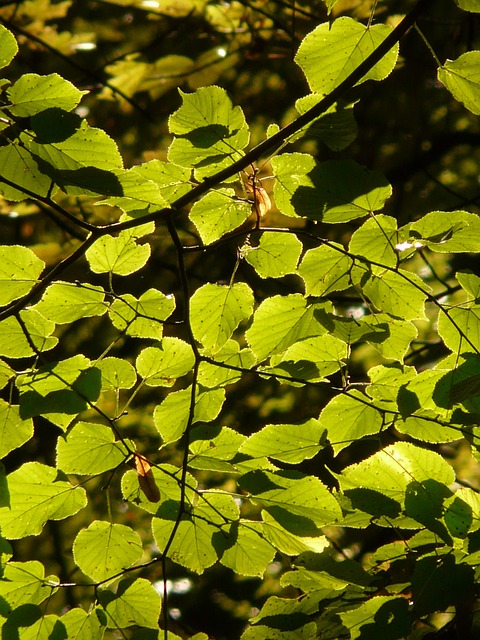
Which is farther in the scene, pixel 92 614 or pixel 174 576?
pixel 174 576

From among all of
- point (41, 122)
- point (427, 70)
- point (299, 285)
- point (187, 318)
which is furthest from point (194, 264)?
point (41, 122)

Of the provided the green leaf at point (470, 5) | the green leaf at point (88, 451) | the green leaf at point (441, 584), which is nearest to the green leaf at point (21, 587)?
the green leaf at point (88, 451)

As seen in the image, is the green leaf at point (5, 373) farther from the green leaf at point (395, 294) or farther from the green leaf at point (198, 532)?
the green leaf at point (395, 294)

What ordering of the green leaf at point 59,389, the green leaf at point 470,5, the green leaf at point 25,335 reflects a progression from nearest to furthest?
the green leaf at point 470,5
the green leaf at point 59,389
the green leaf at point 25,335

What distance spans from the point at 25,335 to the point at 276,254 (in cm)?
33

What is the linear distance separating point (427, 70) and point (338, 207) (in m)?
1.46

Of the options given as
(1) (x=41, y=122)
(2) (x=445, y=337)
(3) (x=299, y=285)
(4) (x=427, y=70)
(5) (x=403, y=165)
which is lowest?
(3) (x=299, y=285)

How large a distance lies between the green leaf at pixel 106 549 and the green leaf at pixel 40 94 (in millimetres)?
527

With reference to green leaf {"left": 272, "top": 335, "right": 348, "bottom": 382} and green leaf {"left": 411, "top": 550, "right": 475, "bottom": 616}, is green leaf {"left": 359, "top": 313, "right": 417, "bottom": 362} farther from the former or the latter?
green leaf {"left": 411, "top": 550, "right": 475, "bottom": 616}

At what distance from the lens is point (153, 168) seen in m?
0.80

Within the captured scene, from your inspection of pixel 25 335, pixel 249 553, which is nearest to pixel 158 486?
pixel 249 553

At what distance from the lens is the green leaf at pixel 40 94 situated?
0.68m

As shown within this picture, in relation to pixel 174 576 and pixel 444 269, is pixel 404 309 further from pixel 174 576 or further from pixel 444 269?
pixel 174 576

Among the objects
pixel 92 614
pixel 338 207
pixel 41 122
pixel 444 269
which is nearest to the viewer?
pixel 41 122
